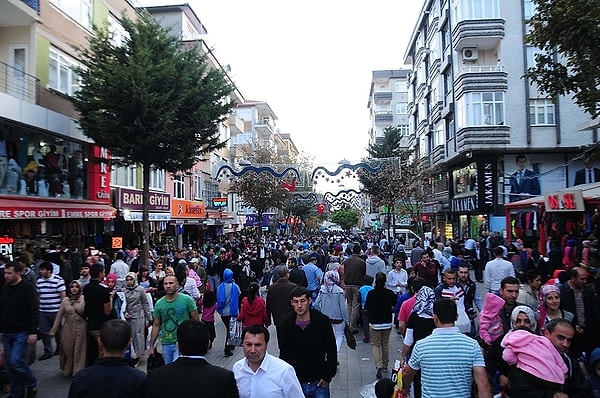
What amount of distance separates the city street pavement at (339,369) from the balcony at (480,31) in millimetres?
24831

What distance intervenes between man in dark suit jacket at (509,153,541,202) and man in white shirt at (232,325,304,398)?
30.4 m

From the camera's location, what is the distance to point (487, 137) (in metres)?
31.1

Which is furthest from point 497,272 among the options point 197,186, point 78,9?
point 197,186

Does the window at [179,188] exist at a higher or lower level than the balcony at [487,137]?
lower

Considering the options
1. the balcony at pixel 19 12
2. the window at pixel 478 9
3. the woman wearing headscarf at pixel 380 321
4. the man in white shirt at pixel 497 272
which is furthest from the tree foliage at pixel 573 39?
the window at pixel 478 9

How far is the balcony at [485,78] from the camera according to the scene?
31.3m

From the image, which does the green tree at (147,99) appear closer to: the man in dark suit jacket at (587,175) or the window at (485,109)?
the window at (485,109)

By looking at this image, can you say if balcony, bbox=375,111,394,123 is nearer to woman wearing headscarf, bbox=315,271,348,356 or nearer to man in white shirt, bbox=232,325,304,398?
woman wearing headscarf, bbox=315,271,348,356

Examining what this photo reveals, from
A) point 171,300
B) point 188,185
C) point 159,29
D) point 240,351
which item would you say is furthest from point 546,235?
point 188,185

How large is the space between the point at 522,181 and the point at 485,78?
6.56 metres

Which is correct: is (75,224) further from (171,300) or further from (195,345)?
(195,345)

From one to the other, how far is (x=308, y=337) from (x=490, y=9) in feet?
103

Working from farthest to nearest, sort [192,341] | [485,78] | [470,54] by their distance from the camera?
[470,54]
[485,78]
[192,341]

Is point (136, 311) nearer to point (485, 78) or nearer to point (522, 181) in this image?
point (485, 78)
